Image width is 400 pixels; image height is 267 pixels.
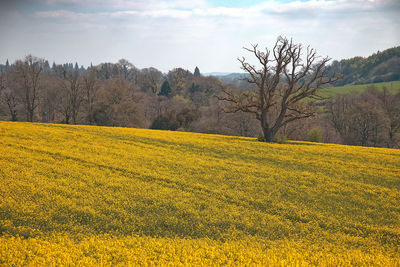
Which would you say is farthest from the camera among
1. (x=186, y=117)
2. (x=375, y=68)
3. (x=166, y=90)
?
(x=375, y=68)

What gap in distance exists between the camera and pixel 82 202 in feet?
35.6

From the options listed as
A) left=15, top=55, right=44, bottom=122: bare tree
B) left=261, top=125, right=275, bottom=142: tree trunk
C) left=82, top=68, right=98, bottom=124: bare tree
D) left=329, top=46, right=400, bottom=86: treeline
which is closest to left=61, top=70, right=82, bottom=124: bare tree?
left=82, top=68, right=98, bottom=124: bare tree

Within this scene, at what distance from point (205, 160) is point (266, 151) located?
6.85m

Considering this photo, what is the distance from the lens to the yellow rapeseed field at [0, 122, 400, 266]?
26.6ft

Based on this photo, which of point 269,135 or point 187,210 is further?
point 269,135

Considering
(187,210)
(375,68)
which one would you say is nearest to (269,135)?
(187,210)

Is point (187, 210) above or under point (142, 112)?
under

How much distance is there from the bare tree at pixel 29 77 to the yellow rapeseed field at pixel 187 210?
47474 millimetres

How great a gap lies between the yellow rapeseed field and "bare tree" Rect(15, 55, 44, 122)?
47474 millimetres

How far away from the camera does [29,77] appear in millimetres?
58656

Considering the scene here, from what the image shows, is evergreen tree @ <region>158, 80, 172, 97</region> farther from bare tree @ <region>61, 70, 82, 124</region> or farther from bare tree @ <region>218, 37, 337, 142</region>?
bare tree @ <region>218, 37, 337, 142</region>

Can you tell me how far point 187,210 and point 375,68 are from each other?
13299 centimetres

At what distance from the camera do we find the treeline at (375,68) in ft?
349

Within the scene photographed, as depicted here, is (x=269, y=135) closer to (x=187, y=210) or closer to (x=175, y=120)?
(x=187, y=210)
